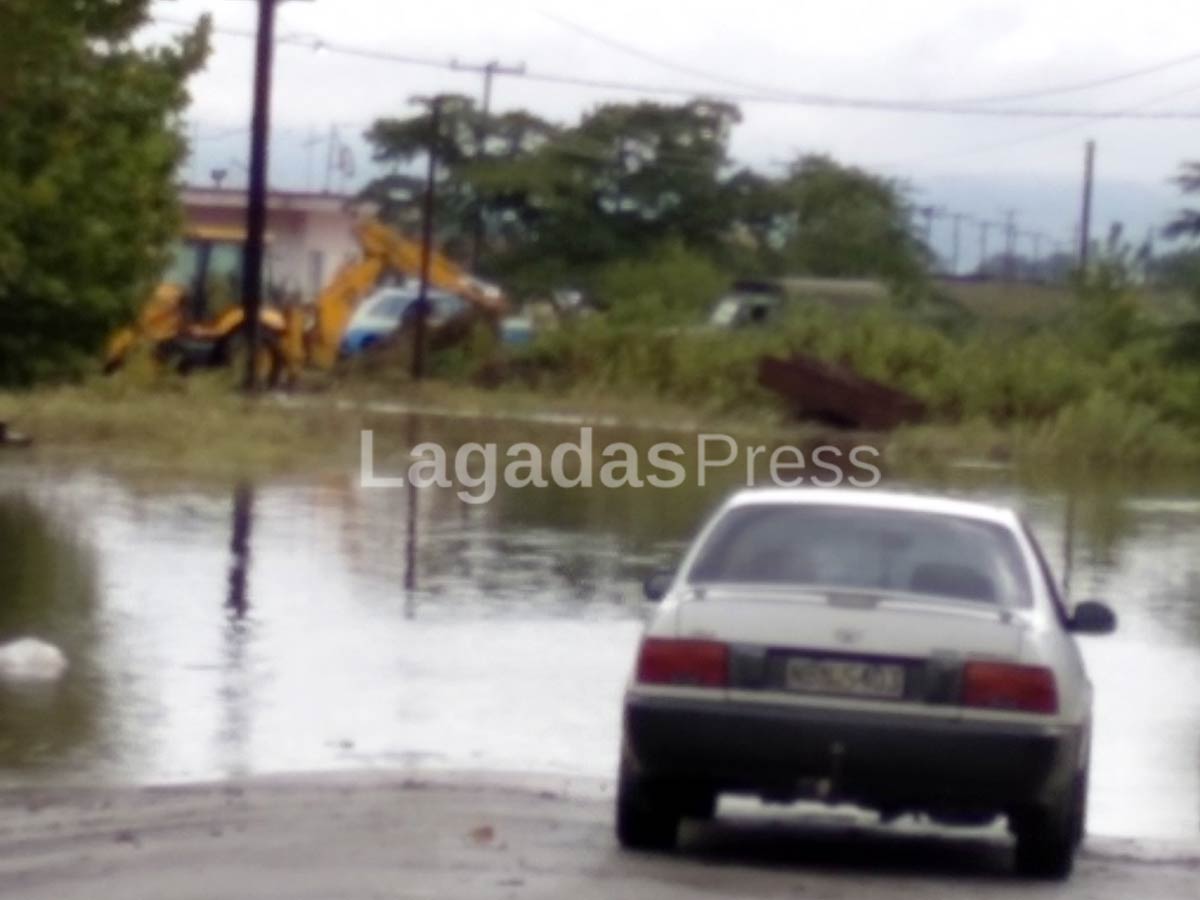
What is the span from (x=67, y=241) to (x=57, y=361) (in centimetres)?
114

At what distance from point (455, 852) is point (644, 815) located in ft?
2.30

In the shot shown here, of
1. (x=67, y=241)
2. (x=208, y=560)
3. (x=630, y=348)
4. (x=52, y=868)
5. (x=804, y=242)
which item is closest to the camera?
(x=52, y=868)

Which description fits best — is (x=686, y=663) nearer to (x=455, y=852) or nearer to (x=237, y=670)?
(x=455, y=852)

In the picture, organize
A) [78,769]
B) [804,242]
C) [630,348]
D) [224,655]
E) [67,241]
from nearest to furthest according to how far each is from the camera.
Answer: [78,769] → [224,655] → [67,241] → [630,348] → [804,242]

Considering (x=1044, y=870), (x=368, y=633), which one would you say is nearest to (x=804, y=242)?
(x=368, y=633)

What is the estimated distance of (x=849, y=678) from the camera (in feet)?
32.3

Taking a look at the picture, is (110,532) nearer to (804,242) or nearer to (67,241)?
(67,241)

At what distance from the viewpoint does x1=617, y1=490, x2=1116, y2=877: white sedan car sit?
32.0ft

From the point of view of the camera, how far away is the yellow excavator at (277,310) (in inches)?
1932

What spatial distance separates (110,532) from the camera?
24.5 m

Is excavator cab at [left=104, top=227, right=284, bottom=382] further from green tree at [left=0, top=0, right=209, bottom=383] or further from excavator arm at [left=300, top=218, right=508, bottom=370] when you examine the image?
green tree at [left=0, top=0, right=209, bottom=383]

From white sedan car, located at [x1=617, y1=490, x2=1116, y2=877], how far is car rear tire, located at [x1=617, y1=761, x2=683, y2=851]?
0.01m

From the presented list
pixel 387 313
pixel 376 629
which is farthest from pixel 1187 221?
pixel 387 313

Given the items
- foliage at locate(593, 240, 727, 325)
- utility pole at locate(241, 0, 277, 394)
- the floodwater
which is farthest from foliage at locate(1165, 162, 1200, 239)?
foliage at locate(593, 240, 727, 325)
